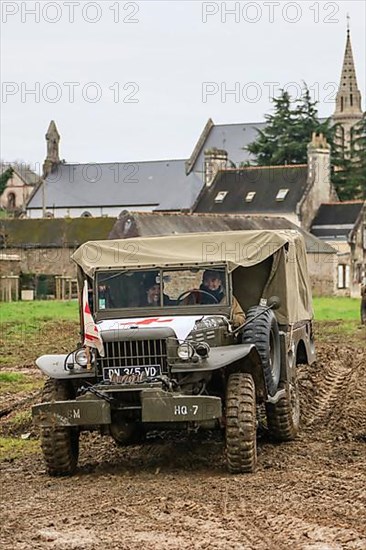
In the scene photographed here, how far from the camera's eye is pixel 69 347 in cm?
2636

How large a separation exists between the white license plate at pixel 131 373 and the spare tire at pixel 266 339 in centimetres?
106

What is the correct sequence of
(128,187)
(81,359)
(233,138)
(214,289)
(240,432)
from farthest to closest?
(233,138) < (128,187) < (214,289) < (81,359) < (240,432)

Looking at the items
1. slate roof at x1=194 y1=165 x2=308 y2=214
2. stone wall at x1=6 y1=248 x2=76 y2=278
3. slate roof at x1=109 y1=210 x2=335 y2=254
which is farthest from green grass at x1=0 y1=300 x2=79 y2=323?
slate roof at x1=194 y1=165 x2=308 y2=214

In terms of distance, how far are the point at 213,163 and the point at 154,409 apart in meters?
71.5

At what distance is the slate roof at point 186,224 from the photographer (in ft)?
193

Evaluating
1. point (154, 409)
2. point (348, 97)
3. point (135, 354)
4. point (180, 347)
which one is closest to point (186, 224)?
point (348, 97)

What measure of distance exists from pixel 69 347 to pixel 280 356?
14014 mm

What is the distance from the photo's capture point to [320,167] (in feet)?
244

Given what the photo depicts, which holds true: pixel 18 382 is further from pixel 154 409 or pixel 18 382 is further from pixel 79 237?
pixel 79 237

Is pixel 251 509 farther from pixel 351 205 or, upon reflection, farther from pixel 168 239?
pixel 351 205

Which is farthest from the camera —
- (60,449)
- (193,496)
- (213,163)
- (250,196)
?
(213,163)

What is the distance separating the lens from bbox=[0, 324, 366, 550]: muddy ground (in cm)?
833

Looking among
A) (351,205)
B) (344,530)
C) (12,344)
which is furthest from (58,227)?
(344,530)

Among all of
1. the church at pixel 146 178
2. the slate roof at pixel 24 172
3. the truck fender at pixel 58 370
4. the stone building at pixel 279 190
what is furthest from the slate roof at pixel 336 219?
the truck fender at pixel 58 370
